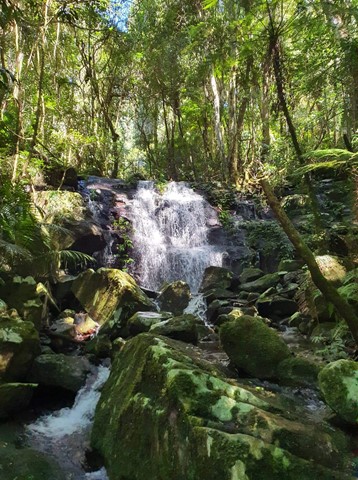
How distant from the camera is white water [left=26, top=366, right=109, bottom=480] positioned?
13.1 ft

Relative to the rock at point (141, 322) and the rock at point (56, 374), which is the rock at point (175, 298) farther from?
the rock at point (56, 374)

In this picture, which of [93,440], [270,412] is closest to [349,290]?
[270,412]

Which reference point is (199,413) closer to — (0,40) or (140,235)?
(0,40)

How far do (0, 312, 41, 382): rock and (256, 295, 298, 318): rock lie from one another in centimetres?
565

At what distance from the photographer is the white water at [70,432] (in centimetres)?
400

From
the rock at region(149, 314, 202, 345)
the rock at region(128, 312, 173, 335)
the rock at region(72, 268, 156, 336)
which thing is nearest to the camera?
the rock at region(149, 314, 202, 345)

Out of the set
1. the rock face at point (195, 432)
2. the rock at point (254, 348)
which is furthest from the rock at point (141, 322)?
the rock face at point (195, 432)

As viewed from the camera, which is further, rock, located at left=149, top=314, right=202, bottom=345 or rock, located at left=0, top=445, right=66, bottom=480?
rock, located at left=149, top=314, right=202, bottom=345

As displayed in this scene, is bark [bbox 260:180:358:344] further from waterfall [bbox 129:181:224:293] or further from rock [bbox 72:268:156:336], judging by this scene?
waterfall [bbox 129:181:224:293]

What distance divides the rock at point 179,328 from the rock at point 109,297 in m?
1.29

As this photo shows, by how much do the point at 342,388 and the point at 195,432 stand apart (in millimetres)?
1655

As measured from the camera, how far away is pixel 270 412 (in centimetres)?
350

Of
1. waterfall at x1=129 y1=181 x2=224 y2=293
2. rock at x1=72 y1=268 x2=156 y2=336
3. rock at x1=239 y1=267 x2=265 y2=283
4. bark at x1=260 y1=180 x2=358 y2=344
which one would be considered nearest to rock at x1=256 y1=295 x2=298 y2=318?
rock at x1=239 y1=267 x2=265 y2=283

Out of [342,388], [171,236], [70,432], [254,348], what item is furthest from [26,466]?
[171,236]
